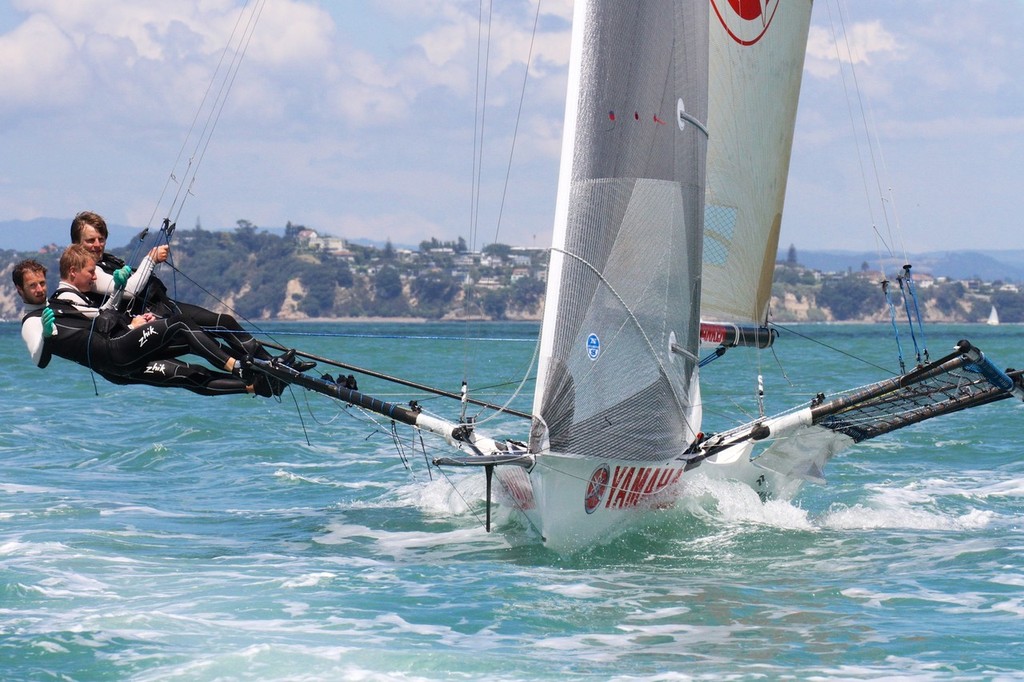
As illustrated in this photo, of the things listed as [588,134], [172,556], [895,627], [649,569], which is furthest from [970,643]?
[172,556]

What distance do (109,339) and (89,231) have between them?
0.84 m

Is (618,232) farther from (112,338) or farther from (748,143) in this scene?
(748,143)

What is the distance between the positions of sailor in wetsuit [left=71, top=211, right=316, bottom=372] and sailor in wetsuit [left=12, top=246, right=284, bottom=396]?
0.14 meters

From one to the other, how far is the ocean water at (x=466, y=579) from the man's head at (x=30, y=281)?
1.72 m

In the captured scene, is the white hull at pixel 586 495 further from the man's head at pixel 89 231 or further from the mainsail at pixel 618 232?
the man's head at pixel 89 231

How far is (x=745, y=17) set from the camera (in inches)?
458

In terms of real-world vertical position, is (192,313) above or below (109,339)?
above

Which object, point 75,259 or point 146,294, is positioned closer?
point 75,259

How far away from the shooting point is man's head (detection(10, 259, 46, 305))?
8.99 metres

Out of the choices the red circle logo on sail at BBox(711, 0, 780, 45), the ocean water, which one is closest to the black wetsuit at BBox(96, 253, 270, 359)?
the ocean water

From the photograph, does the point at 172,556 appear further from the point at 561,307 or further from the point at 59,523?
the point at 561,307

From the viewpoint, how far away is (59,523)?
428 inches

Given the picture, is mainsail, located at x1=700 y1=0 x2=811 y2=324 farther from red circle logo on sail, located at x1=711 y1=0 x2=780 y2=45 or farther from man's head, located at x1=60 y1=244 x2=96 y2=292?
man's head, located at x1=60 y1=244 x2=96 y2=292

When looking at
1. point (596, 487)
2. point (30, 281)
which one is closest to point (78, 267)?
point (30, 281)
